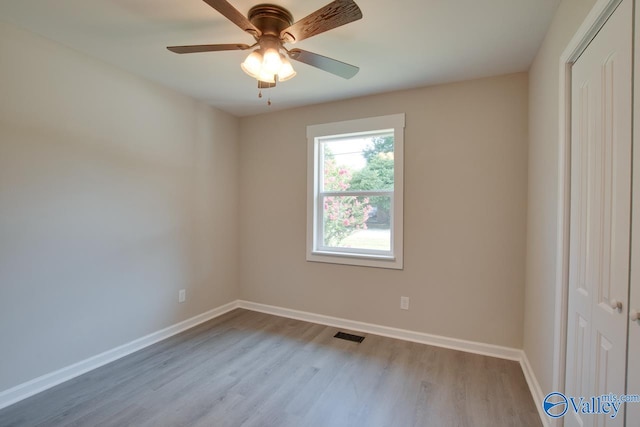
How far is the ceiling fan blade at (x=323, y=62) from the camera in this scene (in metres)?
1.65

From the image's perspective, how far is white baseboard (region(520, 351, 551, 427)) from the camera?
1.72m

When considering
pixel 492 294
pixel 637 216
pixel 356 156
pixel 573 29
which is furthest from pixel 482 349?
pixel 573 29

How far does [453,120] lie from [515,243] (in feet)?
4.04

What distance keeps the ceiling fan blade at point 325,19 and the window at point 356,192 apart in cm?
155

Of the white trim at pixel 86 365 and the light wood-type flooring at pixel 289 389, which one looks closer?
the light wood-type flooring at pixel 289 389

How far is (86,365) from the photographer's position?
2244 mm

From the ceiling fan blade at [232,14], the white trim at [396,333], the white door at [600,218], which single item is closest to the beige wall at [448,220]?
the white trim at [396,333]

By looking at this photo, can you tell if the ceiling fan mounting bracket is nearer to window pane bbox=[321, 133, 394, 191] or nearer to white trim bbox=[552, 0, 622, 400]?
white trim bbox=[552, 0, 622, 400]

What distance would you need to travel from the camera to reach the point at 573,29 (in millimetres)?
1443

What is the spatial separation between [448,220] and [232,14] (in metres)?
2.33

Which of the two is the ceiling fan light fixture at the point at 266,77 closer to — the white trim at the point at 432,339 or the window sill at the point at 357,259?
the window sill at the point at 357,259

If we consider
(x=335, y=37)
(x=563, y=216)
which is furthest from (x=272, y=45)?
(x=563, y=216)

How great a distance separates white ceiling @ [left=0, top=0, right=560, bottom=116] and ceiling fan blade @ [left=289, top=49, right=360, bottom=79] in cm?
28

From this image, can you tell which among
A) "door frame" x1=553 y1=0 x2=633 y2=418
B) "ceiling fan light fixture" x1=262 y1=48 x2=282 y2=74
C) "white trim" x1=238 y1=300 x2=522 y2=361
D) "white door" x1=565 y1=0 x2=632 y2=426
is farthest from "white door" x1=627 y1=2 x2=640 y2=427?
"white trim" x1=238 y1=300 x2=522 y2=361
